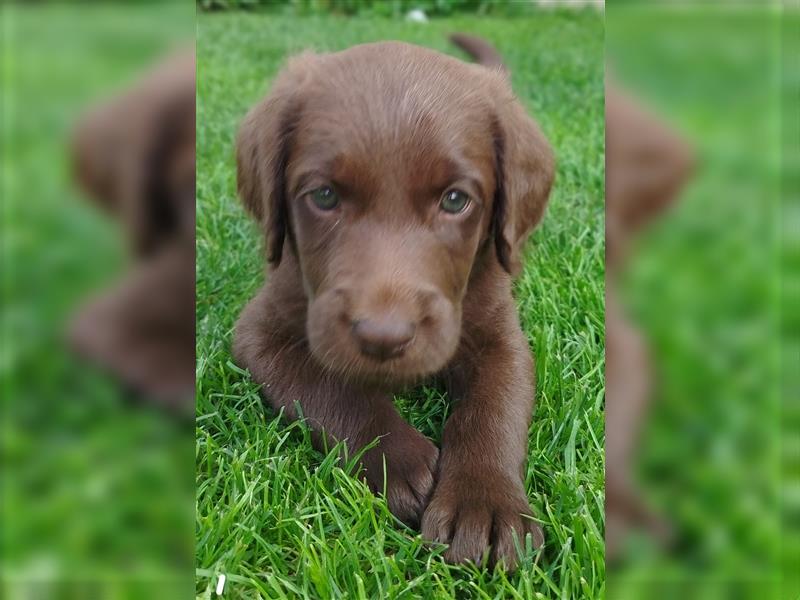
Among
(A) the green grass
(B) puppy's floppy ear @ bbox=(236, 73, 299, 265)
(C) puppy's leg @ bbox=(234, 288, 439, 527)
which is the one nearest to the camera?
(A) the green grass

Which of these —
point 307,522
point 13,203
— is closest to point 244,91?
point 307,522

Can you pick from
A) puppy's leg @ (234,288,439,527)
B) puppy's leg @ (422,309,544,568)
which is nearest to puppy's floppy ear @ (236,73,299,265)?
puppy's leg @ (234,288,439,527)

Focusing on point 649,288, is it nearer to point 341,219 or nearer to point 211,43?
point 341,219

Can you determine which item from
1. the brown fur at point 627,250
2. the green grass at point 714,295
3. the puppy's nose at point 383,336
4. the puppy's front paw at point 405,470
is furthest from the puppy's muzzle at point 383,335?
the green grass at point 714,295

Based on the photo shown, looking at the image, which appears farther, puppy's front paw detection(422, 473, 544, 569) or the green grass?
puppy's front paw detection(422, 473, 544, 569)

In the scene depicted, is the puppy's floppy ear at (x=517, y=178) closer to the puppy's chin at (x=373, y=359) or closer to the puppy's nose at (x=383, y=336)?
the puppy's chin at (x=373, y=359)

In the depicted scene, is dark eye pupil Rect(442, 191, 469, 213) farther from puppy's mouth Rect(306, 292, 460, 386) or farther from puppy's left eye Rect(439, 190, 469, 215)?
puppy's mouth Rect(306, 292, 460, 386)

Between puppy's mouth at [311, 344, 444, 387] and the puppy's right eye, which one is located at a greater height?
the puppy's right eye
